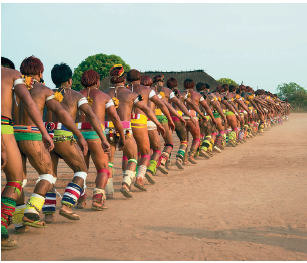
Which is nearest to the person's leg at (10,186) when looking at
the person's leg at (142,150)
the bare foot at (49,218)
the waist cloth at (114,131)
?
the bare foot at (49,218)

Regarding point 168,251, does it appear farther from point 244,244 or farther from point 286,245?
point 286,245

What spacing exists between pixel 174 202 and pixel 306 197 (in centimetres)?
217

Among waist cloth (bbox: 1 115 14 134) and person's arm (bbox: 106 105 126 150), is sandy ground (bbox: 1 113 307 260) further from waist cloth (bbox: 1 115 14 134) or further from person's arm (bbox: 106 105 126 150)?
waist cloth (bbox: 1 115 14 134)

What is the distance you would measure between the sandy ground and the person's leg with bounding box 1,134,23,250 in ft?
0.51

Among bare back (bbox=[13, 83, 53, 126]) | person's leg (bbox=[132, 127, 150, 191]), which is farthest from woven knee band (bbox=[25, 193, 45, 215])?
person's leg (bbox=[132, 127, 150, 191])

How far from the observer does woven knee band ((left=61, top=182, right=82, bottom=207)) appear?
213 inches

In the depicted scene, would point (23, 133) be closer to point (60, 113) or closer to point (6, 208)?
point (60, 113)

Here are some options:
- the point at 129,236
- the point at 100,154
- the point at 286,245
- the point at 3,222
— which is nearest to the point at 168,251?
the point at 129,236

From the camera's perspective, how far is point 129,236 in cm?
475

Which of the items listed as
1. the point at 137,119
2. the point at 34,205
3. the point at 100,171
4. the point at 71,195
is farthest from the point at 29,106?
the point at 137,119

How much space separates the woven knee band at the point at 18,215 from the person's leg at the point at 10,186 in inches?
15.5

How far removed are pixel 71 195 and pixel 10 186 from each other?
3.51 ft

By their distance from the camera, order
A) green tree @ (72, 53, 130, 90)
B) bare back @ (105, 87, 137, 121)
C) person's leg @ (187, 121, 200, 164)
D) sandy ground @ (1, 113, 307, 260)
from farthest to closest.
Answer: green tree @ (72, 53, 130, 90) → person's leg @ (187, 121, 200, 164) → bare back @ (105, 87, 137, 121) → sandy ground @ (1, 113, 307, 260)

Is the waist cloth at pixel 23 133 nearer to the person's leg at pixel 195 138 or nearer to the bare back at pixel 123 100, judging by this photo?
the bare back at pixel 123 100
